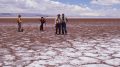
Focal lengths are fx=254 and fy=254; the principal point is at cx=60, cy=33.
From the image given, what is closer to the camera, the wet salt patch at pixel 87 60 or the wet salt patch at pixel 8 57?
the wet salt patch at pixel 87 60

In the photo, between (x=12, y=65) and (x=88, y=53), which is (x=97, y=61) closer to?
(x=88, y=53)

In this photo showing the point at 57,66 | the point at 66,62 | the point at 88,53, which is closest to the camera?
the point at 57,66

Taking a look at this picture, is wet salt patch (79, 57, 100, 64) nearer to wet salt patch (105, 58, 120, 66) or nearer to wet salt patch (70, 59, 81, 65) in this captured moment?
wet salt patch (70, 59, 81, 65)

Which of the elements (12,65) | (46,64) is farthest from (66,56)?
(12,65)

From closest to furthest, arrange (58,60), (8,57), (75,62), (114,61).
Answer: (75,62)
(114,61)
(58,60)
(8,57)

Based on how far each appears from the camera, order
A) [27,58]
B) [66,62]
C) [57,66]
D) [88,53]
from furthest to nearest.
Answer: [88,53], [27,58], [66,62], [57,66]

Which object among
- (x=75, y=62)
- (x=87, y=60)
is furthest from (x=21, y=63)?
(x=87, y=60)

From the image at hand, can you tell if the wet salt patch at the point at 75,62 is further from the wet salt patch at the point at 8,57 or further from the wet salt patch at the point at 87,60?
the wet salt patch at the point at 8,57

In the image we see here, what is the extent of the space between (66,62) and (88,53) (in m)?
1.83

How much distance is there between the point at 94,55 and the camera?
9.02 meters

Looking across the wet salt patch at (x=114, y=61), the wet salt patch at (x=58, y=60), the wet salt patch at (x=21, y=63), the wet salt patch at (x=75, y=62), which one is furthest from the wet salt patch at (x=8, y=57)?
the wet salt patch at (x=114, y=61)

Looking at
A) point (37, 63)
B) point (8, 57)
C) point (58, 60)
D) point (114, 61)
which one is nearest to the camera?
A: point (37, 63)

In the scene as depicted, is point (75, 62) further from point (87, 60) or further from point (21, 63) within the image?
point (21, 63)

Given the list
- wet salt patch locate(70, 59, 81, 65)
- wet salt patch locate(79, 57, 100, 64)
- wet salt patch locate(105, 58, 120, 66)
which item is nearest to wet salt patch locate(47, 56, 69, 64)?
wet salt patch locate(70, 59, 81, 65)
